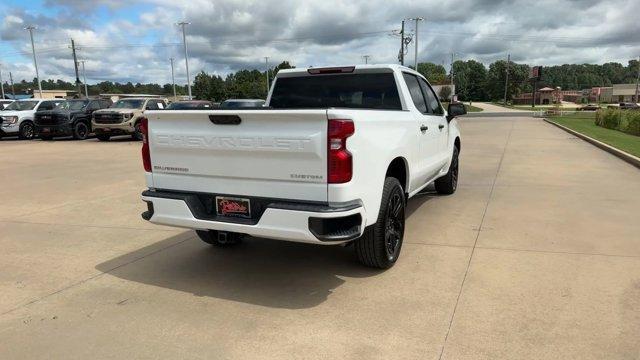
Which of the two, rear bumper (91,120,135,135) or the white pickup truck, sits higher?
the white pickup truck

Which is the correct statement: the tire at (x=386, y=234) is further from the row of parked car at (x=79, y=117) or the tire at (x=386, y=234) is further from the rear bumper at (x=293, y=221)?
the row of parked car at (x=79, y=117)

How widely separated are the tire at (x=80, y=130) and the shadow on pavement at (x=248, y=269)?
58.0 feet

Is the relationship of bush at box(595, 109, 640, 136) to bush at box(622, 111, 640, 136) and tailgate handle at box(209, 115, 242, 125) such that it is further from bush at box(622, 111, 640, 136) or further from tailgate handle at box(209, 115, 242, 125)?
tailgate handle at box(209, 115, 242, 125)

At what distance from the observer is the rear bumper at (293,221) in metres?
3.58

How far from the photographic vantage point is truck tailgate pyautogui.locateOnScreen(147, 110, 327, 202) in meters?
3.60

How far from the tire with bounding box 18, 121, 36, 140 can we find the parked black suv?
3.20 ft

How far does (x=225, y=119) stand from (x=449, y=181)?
488 centimetres

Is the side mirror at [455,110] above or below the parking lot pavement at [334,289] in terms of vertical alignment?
above

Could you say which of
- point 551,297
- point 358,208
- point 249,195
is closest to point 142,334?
point 249,195

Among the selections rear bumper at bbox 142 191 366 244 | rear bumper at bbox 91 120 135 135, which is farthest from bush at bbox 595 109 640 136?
rear bumper at bbox 142 191 366 244

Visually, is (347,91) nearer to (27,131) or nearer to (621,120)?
(27,131)

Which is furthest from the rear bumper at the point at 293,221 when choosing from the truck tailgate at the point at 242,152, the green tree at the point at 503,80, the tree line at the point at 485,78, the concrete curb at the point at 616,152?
the green tree at the point at 503,80

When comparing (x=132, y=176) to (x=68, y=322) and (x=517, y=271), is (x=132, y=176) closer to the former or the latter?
(x=68, y=322)

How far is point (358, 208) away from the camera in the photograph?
371 centimetres
